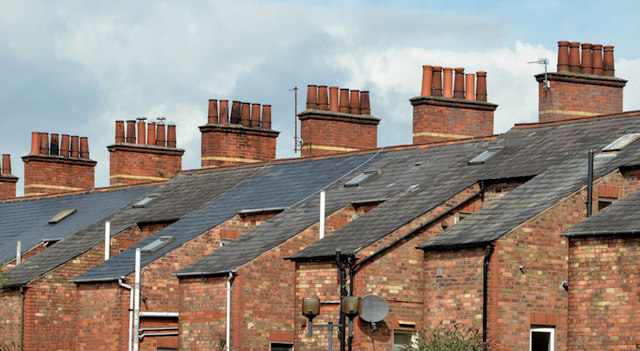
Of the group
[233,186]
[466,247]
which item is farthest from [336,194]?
[466,247]

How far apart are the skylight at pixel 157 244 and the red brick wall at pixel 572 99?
11590mm

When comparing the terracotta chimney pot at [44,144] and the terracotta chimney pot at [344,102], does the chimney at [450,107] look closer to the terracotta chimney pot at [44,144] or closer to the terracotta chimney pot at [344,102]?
the terracotta chimney pot at [344,102]

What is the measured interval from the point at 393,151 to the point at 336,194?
388 cm

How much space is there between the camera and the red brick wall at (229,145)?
55844mm

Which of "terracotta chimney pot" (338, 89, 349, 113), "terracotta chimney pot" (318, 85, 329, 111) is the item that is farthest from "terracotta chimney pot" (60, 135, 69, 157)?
"terracotta chimney pot" (338, 89, 349, 113)

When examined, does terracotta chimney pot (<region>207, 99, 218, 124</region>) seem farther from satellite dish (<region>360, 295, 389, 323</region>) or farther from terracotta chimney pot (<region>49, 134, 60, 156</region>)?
satellite dish (<region>360, 295, 389, 323</region>)

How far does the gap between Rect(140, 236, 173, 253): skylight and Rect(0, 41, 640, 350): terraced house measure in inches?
3.3

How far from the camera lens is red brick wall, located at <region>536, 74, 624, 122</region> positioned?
4456 centimetres

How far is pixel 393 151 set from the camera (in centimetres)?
4566

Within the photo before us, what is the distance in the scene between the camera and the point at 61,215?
5603 cm

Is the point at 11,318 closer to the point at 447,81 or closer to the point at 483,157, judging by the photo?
the point at 447,81

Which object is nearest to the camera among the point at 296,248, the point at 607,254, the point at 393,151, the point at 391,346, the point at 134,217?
the point at 607,254

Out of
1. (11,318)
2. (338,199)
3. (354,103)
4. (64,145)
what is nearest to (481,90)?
(354,103)

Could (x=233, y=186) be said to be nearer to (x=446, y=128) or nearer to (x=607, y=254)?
(x=446, y=128)
